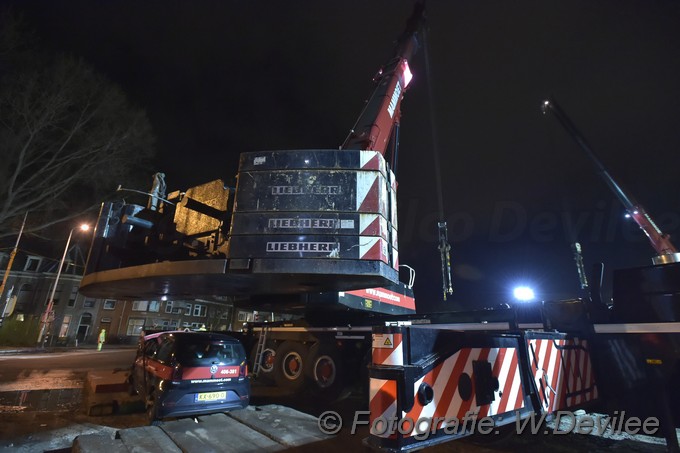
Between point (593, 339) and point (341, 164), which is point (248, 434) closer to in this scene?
point (341, 164)

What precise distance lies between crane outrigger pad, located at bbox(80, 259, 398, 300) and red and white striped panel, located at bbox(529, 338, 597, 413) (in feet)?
6.04

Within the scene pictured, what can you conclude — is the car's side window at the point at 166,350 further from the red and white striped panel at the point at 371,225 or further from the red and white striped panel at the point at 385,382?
the red and white striped panel at the point at 385,382

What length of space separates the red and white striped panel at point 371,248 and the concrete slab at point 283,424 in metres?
2.13

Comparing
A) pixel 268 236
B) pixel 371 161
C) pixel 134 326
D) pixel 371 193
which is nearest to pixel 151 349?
pixel 268 236

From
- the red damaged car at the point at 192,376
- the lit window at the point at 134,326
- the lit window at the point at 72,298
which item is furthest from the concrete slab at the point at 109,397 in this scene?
the lit window at the point at 72,298

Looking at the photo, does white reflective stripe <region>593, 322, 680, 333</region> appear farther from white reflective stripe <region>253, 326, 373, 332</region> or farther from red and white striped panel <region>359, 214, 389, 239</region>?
white reflective stripe <region>253, 326, 373, 332</region>

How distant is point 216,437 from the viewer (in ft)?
12.0

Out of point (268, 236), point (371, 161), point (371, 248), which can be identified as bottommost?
point (371, 248)

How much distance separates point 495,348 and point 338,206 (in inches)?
85.5

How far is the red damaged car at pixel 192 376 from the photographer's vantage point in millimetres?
5945

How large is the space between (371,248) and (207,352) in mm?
4515

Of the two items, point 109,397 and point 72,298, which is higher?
point 72,298

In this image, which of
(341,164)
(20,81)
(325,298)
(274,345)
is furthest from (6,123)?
(341,164)

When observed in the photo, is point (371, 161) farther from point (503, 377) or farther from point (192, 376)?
point (192, 376)
